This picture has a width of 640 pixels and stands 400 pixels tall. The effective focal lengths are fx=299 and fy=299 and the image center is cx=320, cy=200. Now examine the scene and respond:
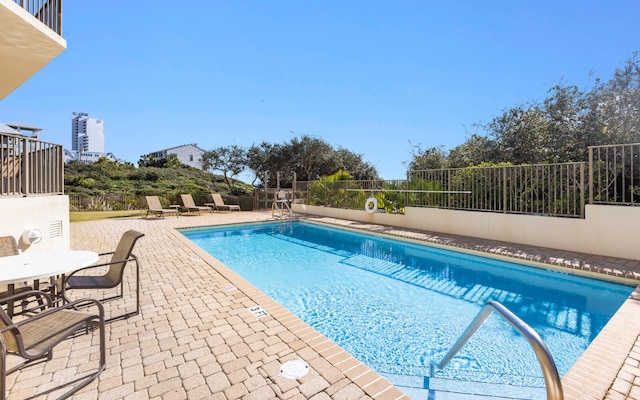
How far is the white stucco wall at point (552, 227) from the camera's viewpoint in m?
6.36

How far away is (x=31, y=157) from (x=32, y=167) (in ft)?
0.61

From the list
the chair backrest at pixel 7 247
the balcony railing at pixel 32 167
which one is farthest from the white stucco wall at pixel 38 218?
the chair backrest at pixel 7 247

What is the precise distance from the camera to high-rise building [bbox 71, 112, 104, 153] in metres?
88.1

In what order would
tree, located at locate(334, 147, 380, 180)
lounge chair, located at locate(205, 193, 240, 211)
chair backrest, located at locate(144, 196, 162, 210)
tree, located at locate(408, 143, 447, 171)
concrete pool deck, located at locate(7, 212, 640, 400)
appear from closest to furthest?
concrete pool deck, located at locate(7, 212, 640, 400) < chair backrest, located at locate(144, 196, 162, 210) < tree, located at locate(408, 143, 447, 171) < lounge chair, located at locate(205, 193, 240, 211) < tree, located at locate(334, 147, 380, 180)

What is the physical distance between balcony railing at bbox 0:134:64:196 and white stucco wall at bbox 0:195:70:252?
302 millimetres

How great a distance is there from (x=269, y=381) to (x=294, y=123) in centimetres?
2282

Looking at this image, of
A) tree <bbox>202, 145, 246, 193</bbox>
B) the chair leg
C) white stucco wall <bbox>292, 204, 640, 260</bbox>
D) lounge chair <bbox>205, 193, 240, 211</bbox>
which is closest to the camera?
the chair leg

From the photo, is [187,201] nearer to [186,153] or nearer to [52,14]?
[52,14]

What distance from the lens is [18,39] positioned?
518cm

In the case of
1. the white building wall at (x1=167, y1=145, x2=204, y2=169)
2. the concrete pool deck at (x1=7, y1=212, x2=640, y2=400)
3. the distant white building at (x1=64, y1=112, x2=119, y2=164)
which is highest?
the distant white building at (x1=64, y1=112, x2=119, y2=164)

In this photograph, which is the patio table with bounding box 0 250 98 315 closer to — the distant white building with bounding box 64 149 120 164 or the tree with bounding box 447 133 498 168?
the tree with bounding box 447 133 498 168

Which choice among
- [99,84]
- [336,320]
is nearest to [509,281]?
[336,320]

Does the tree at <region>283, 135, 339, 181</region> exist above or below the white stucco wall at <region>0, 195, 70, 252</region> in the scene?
above

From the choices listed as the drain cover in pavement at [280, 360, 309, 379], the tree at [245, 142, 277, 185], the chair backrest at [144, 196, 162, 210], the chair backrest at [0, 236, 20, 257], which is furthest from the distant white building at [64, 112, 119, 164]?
the drain cover in pavement at [280, 360, 309, 379]
